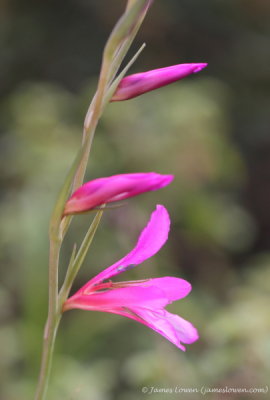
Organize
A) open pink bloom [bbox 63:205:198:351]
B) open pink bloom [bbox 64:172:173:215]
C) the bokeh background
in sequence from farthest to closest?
the bokeh background, open pink bloom [bbox 63:205:198:351], open pink bloom [bbox 64:172:173:215]

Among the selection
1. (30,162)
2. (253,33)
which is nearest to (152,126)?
(30,162)

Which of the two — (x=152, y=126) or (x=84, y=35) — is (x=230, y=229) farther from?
(x=84, y=35)

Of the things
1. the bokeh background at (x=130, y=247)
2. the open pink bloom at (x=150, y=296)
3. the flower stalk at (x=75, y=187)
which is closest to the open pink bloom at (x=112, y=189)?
the flower stalk at (x=75, y=187)

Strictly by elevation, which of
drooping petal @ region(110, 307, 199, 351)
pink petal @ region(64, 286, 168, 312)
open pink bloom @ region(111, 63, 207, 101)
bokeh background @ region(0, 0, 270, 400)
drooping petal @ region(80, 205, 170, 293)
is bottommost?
bokeh background @ region(0, 0, 270, 400)

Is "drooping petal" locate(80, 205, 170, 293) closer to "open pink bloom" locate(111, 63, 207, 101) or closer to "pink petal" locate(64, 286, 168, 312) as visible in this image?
"pink petal" locate(64, 286, 168, 312)

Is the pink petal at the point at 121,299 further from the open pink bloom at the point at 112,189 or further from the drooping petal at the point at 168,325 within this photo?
the open pink bloom at the point at 112,189

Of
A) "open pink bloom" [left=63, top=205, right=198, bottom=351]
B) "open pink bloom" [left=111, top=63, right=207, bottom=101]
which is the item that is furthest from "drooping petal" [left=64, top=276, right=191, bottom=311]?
"open pink bloom" [left=111, top=63, right=207, bottom=101]

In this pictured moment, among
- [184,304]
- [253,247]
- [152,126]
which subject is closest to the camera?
[184,304]
